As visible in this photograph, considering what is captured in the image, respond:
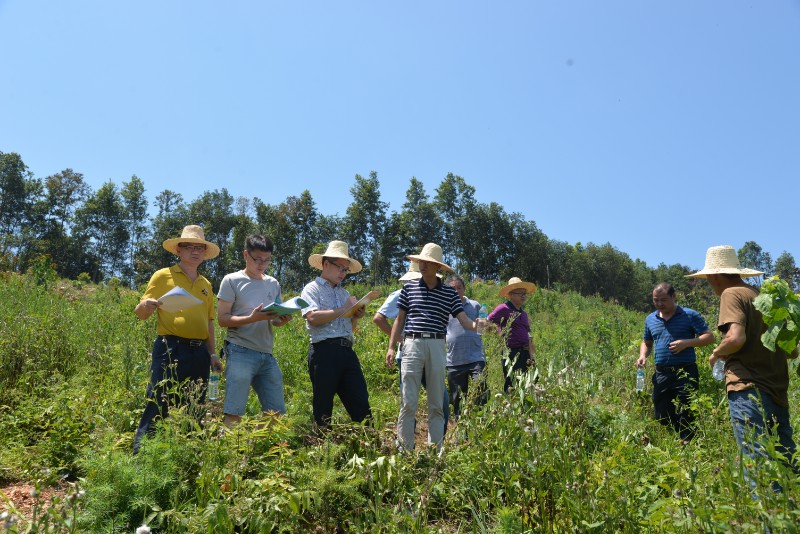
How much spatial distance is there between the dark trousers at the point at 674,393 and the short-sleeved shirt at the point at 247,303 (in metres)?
Answer: 3.84

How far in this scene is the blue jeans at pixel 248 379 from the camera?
4211mm

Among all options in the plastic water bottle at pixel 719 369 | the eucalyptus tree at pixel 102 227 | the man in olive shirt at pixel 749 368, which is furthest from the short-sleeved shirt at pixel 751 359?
the eucalyptus tree at pixel 102 227

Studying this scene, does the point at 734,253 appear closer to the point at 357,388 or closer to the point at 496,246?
the point at 357,388

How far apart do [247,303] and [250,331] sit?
0.74 ft

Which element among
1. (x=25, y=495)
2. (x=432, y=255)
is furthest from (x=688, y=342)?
(x=25, y=495)

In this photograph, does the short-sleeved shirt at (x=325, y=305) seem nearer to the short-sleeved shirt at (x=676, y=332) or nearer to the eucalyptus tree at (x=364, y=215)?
the short-sleeved shirt at (x=676, y=332)

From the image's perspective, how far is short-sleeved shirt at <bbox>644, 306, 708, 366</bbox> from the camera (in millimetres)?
5605

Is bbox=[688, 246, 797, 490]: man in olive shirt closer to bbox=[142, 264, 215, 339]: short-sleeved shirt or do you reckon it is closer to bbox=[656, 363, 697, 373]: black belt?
bbox=[656, 363, 697, 373]: black belt

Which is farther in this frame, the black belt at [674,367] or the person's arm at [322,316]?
the black belt at [674,367]

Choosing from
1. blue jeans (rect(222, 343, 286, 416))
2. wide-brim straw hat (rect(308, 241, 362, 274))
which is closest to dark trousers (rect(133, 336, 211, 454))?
blue jeans (rect(222, 343, 286, 416))

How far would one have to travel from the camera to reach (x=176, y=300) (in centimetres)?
387

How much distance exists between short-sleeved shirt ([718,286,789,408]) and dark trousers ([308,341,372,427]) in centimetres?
249

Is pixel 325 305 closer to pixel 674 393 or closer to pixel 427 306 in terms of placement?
pixel 427 306

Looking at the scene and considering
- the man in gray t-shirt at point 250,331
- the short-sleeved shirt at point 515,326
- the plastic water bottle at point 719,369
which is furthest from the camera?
the short-sleeved shirt at point 515,326
